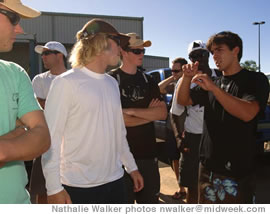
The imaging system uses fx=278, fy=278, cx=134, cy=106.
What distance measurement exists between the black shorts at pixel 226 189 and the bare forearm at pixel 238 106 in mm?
575

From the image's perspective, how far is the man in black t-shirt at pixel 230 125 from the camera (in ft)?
8.06

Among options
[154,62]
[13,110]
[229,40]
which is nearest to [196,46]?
[229,40]

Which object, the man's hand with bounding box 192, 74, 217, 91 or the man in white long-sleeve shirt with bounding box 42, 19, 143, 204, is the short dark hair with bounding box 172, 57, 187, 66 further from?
the man in white long-sleeve shirt with bounding box 42, 19, 143, 204

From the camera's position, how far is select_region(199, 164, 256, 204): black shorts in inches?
98.2

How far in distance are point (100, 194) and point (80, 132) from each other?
0.52 metres

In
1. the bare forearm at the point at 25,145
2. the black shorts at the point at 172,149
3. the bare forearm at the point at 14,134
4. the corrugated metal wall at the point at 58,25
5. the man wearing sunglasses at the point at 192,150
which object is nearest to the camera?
the bare forearm at the point at 25,145

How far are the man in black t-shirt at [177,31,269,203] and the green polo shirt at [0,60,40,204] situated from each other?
59.6 inches

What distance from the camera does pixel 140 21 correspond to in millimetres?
24328

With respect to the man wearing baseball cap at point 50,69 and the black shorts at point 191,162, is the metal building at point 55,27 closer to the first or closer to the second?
the man wearing baseball cap at point 50,69

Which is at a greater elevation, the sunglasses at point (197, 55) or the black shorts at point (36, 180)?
the sunglasses at point (197, 55)

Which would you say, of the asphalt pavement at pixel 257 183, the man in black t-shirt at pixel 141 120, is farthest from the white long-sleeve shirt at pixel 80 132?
the asphalt pavement at pixel 257 183

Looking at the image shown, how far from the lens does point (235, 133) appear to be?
2.52 m

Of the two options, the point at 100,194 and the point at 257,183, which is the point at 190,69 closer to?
the point at 100,194

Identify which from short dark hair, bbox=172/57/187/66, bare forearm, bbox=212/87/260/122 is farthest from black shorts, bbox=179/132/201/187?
short dark hair, bbox=172/57/187/66
